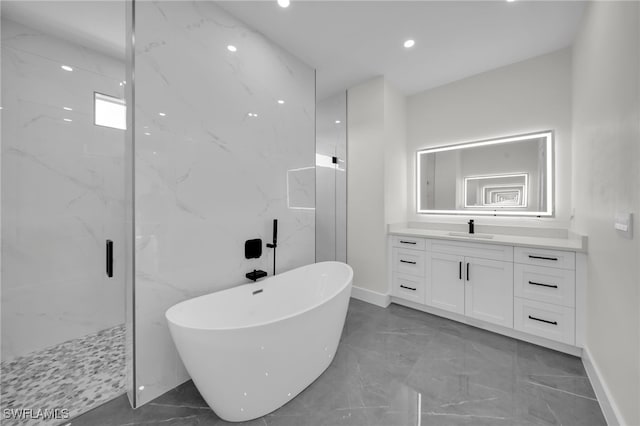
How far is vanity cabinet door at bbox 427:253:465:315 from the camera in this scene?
2450 mm

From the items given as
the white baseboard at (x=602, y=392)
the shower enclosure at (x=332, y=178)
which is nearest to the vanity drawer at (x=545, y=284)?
the white baseboard at (x=602, y=392)

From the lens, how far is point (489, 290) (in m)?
2.28

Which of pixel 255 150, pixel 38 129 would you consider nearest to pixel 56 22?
pixel 38 129

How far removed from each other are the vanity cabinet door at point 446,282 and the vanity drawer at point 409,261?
0.09 meters

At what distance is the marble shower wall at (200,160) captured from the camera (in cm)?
151

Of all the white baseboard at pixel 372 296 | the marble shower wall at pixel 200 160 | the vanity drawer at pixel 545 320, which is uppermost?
the marble shower wall at pixel 200 160

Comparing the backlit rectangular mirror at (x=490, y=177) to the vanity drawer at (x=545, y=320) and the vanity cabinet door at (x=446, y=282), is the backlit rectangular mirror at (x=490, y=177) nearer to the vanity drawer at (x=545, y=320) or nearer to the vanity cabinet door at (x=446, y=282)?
the vanity cabinet door at (x=446, y=282)

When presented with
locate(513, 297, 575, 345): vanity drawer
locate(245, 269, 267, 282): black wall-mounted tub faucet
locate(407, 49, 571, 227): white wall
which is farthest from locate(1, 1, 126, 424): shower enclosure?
locate(407, 49, 571, 227): white wall

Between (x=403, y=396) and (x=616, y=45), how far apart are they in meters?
2.38

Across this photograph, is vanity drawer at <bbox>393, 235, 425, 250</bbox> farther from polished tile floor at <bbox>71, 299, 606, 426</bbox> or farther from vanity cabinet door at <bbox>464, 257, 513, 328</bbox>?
polished tile floor at <bbox>71, 299, 606, 426</bbox>

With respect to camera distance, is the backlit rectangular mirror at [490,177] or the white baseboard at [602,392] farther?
the backlit rectangular mirror at [490,177]

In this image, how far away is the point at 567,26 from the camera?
2033mm

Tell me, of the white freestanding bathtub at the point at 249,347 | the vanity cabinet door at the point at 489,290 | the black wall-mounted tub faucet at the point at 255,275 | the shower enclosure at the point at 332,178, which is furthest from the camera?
the shower enclosure at the point at 332,178

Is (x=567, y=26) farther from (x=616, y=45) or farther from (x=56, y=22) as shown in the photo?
(x=56, y=22)
